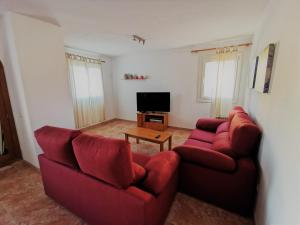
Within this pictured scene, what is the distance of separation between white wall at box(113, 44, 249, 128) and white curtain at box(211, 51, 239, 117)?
0.71 feet

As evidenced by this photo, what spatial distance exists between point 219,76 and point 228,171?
268cm

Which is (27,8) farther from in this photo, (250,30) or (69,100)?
(250,30)

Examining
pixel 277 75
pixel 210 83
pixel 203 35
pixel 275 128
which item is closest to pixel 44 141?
pixel 275 128

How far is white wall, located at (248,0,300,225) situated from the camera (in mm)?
799

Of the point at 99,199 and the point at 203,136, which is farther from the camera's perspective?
the point at 203,136

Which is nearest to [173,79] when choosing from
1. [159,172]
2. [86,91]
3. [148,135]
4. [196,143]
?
[148,135]

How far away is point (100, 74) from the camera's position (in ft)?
15.8

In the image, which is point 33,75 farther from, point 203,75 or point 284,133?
point 203,75

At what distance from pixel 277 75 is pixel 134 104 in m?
4.28

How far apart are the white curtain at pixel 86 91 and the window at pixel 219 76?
10.4 ft

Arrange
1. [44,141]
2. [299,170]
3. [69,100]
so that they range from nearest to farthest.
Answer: [299,170] → [44,141] → [69,100]

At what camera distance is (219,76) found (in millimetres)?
3562

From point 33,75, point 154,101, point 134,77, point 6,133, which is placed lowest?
point 6,133

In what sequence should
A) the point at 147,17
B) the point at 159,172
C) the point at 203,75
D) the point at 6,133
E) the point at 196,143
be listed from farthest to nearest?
the point at 203,75 < the point at 6,133 < the point at 196,143 < the point at 147,17 < the point at 159,172
